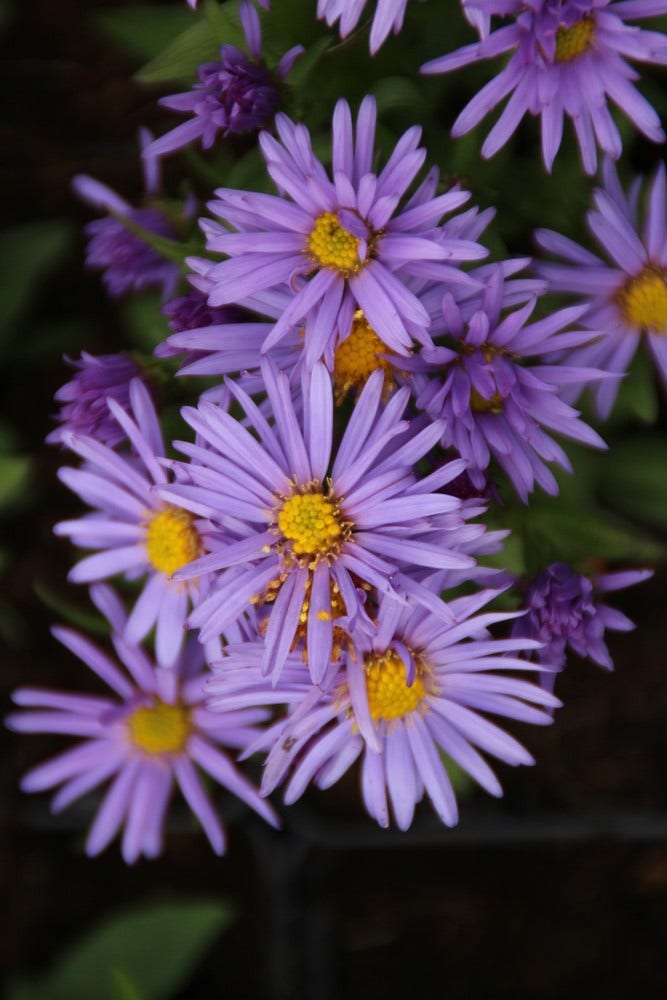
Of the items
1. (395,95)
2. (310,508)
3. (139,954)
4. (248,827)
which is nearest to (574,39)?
(395,95)

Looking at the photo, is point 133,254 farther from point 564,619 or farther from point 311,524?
point 564,619

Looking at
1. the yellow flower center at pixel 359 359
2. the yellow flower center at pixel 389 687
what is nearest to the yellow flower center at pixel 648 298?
the yellow flower center at pixel 359 359

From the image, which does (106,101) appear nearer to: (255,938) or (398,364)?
(398,364)

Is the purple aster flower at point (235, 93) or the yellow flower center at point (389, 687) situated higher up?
the purple aster flower at point (235, 93)

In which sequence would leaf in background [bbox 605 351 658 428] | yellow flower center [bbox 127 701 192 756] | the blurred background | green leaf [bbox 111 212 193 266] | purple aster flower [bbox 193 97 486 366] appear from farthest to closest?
the blurred background → yellow flower center [bbox 127 701 192 756] → leaf in background [bbox 605 351 658 428] → green leaf [bbox 111 212 193 266] → purple aster flower [bbox 193 97 486 366]

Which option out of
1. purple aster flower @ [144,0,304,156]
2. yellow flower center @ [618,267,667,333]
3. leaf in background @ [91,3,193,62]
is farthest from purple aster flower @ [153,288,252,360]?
leaf in background @ [91,3,193,62]

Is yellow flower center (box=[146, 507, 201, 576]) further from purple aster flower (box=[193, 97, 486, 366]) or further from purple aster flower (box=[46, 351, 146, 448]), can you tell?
purple aster flower (box=[193, 97, 486, 366])

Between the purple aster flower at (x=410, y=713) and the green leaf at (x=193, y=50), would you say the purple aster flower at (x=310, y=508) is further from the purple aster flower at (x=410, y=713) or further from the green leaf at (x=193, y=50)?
the green leaf at (x=193, y=50)
